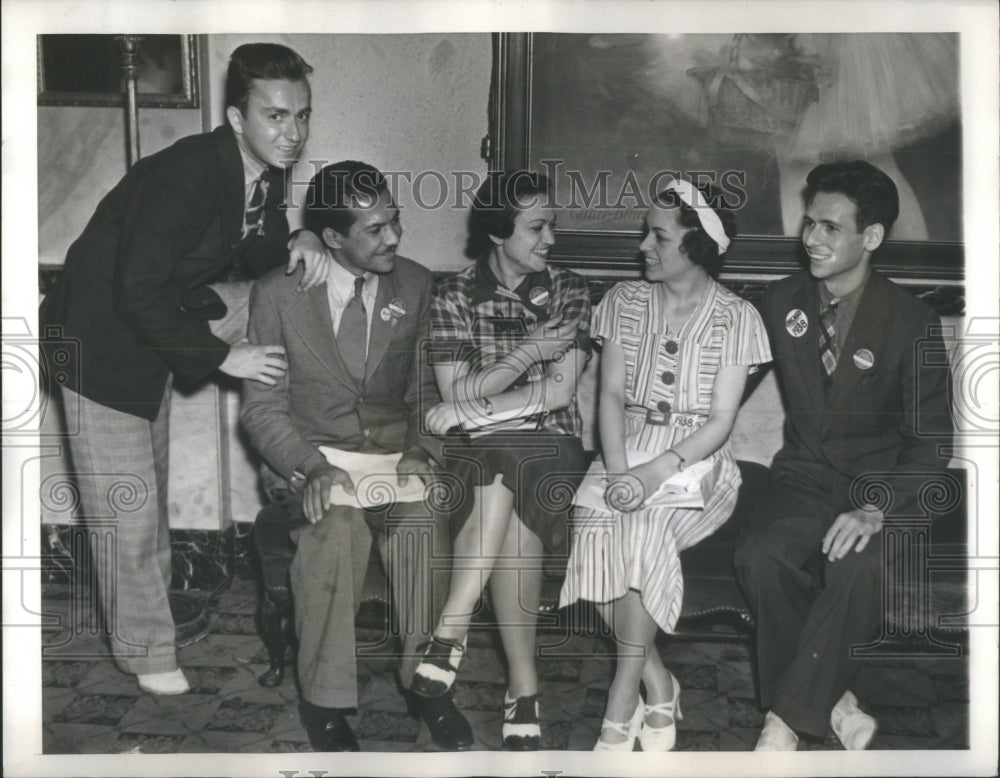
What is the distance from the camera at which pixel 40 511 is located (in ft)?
11.5

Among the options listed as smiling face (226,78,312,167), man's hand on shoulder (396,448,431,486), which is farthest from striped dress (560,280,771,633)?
smiling face (226,78,312,167)

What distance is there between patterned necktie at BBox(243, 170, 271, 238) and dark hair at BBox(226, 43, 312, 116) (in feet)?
0.77

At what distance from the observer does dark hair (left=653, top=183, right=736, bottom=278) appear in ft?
11.2

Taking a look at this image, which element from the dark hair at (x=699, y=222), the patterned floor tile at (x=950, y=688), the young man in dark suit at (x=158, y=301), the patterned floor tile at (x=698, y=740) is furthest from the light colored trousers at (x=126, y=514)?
the patterned floor tile at (x=950, y=688)

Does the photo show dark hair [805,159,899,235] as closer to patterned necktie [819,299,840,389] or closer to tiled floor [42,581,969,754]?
patterned necktie [819,299,840,389]

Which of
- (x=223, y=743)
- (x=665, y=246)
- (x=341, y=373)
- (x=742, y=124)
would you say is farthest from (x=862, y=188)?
(x=223, y=743)

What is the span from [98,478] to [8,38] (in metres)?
1.36

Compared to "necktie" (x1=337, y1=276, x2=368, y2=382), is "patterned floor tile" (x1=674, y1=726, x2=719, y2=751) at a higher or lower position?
lower

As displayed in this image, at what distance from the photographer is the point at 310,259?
3.46 metres

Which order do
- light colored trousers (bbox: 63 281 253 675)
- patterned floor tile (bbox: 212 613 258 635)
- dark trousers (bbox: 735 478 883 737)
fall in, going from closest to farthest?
1. dark trousers (bbox: 735 478 883 737)
2. light colored trousers (bbox: 63 281 253 675)
3. patterned floor tile (bbox: 212 613 258 635)

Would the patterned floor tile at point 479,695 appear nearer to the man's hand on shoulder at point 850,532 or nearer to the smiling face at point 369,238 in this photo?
the man's hand on shoulder at point 850,532

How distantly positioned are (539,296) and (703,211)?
1.83 ft

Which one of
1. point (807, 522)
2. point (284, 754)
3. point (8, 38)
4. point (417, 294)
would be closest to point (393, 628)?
point (284, 754)

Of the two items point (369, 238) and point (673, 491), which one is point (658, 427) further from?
point (369, 238)
